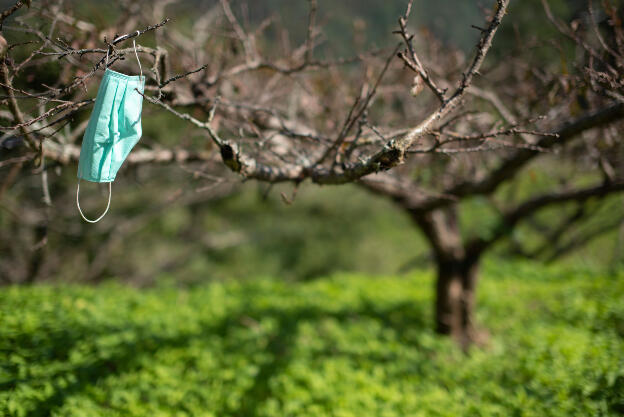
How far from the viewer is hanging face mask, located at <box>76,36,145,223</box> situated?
1728mm

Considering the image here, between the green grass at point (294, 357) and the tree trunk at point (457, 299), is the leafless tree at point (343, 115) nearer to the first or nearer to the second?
the tree trunk at point (457, 299)

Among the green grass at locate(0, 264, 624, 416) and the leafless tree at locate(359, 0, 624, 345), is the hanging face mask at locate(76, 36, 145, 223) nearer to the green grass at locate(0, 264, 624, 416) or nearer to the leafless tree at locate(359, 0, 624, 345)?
the leafless tree at locate(359, 0, 624, 345)

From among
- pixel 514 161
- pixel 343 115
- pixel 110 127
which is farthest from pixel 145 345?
pixel 514 161

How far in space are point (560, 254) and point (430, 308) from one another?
402 cm

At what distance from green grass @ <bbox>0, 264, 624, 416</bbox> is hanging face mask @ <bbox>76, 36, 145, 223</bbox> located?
1.56 m

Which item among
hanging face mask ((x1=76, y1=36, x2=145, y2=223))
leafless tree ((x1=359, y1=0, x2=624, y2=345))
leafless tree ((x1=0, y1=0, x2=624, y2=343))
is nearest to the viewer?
hanging face mask ((x1=76, y1=36, x2=145, y2=223))

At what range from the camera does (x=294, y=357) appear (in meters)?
3.64

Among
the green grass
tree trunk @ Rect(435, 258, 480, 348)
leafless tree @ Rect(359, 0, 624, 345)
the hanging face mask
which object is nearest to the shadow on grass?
the green grass

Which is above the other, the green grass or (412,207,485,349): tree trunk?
(412,207,485,349): tree trunk

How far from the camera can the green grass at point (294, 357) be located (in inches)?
104

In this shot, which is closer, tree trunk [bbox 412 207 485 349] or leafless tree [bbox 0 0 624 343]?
leafless tree [bbox 0 0 624 343]

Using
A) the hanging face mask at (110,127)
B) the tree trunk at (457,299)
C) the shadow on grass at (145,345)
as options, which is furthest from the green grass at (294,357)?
the hanging face mask at (110,127)

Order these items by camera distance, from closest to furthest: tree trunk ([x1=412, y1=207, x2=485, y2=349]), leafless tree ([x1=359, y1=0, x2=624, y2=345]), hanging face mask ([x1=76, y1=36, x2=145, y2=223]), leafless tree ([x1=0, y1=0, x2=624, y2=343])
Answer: hanging face mask ([x1=76, y1=36, x2=145, y2=223])
leafless tree ([x1=0, y1=0, x2=624, y2=343])
leafless tree ([x1=359, y1=0, x2=624, y2=345])
tree trunk ([x1=412, y1=207, x2=485, y2=349])

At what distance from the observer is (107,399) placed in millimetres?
2619
